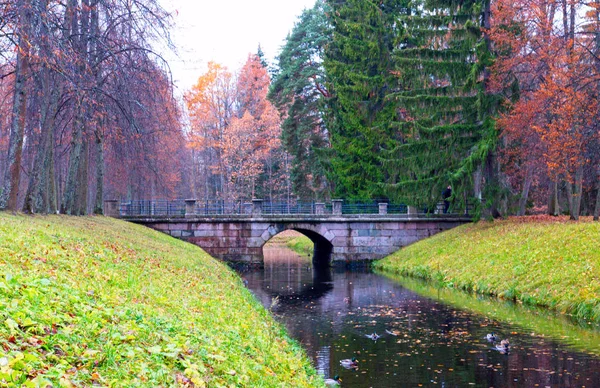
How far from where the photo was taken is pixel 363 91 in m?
39.4

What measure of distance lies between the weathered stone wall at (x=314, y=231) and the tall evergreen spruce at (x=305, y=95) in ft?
27.7

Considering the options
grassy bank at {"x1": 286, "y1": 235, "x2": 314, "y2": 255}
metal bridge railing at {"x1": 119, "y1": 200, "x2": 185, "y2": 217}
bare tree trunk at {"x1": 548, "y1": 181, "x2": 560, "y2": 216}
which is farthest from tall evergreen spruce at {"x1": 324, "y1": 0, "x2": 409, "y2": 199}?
metal bridge railing at {"x1": 119, "y1": 200, "x2": 185, "y2": 217}

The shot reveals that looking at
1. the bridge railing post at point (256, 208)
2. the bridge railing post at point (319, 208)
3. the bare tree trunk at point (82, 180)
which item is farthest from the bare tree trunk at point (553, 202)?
the bare tree trunk at point (82, 180)

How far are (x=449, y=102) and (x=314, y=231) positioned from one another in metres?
10.9

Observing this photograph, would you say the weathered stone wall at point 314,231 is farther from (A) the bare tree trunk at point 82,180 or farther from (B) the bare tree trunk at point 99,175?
(A) the bare tree trunk at point 82,180

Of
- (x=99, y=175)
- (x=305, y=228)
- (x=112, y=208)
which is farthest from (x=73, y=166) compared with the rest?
(x=305, y=228)

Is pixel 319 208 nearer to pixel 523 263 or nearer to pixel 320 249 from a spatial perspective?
pixel 320 249

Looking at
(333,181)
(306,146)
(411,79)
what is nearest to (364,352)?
(411,79)

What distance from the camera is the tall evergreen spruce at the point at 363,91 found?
129ft

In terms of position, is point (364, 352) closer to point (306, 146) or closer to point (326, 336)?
point (326, 336)

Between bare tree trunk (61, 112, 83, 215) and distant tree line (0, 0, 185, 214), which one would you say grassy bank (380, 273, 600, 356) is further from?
bare tree trunk (61, 112, 83, 215)

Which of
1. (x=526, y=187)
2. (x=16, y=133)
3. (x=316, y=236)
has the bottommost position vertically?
(x=316, y=236)

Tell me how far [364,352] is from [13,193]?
36.1ft

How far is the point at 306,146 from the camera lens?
47781mm
